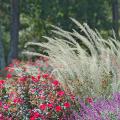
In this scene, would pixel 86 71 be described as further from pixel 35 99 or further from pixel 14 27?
pixel 14 27

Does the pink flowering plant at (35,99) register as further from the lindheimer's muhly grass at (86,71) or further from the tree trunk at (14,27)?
the tree trunk at (14,27)

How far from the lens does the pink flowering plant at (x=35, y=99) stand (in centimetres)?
588

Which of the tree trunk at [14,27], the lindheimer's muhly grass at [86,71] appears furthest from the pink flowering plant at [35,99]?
the tree trunk at [14,27]

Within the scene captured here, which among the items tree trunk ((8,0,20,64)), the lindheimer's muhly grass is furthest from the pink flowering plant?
tree trunk ((8,0,20,64))

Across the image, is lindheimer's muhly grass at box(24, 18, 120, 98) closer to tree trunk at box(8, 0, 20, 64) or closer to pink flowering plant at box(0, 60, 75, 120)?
pink flowering plant at box(0, 60, 75, 120)

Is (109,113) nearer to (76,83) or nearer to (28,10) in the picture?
(76,83)

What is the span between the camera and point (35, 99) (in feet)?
20.4

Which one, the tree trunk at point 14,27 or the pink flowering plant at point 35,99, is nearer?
the pink flowering plant at point 35,99

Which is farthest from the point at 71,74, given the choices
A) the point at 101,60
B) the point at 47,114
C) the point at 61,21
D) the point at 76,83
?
the point at 61,21

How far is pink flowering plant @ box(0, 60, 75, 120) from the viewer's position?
19.3 feet

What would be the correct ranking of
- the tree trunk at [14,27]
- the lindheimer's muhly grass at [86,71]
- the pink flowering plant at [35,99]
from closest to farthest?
the pink flowering plant at [35,99] < the lindheimer's muhly grass at [86,71] < the tree trunk at [14,27]

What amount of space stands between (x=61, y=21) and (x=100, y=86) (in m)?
17.7

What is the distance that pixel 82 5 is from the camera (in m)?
28.8

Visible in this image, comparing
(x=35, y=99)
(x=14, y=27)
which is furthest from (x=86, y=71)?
(x=14, y=27)
